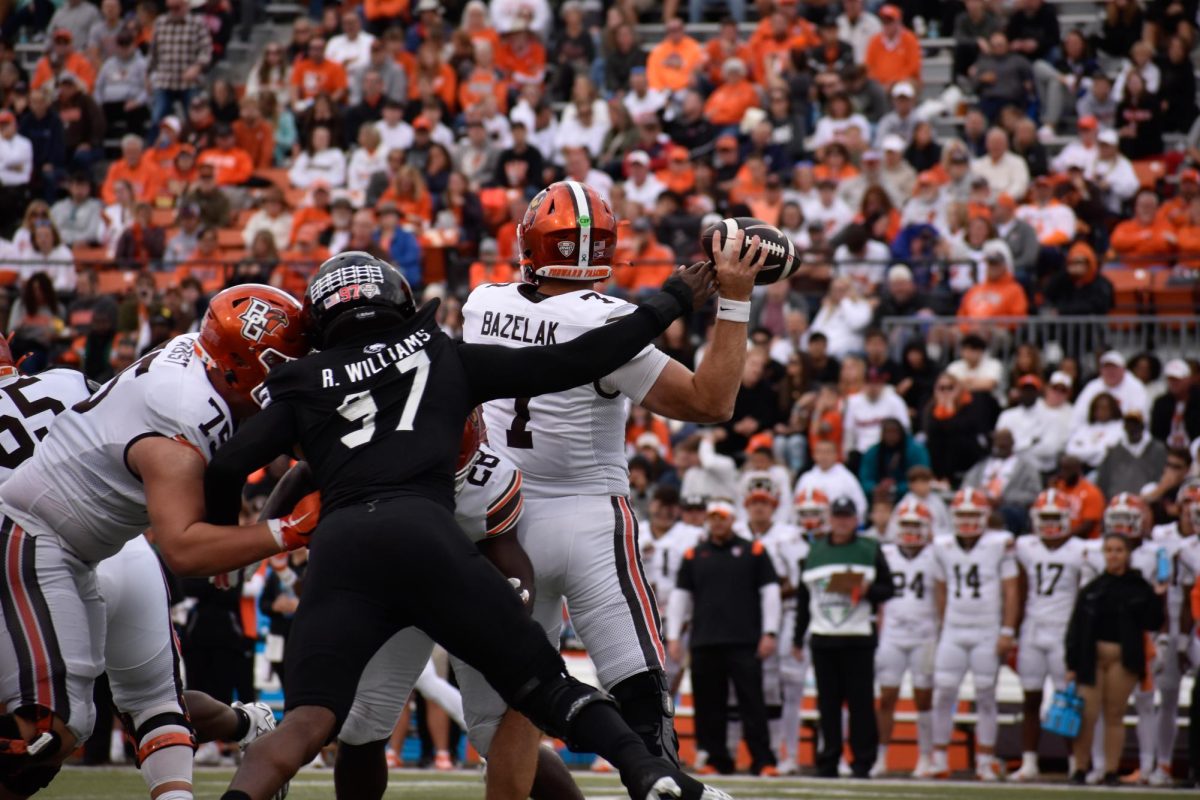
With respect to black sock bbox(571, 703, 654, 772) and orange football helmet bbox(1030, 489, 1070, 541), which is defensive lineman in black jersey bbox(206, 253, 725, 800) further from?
orange football helmet bbox(1030, 489, 1070, 541)

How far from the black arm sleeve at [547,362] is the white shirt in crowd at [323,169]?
1431cm

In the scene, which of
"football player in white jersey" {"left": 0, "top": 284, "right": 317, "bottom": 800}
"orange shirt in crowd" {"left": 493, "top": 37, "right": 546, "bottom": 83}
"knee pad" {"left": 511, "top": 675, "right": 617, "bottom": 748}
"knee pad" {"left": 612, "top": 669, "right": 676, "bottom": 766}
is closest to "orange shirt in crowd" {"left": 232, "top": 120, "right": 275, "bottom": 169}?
"orange shirt in crowd" {"left": 493, "top": 37, "right": 546, "bottom": 83}

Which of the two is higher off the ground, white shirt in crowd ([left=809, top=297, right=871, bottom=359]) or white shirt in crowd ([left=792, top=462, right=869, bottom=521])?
white shirt in crowd ([left=809, top=297, right=871, bottom=359])

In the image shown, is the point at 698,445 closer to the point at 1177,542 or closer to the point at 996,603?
the point at 996,603

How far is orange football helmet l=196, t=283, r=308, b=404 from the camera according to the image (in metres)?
5.87

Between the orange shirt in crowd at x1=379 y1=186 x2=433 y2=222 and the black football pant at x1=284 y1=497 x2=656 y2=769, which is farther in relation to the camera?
the orange shirt in crowd at x1=379 y1=186 x2=433 y2=222

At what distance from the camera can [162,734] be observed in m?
6.21

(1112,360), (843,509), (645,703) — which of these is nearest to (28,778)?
(645,703)

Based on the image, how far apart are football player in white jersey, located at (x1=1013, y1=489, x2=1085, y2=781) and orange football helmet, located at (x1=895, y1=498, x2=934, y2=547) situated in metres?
0.70

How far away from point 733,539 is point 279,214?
7.55 m

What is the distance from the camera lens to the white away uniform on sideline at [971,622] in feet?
43.0

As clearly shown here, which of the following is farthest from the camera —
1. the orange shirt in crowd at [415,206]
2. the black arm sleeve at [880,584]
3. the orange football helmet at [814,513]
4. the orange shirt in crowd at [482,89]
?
the orange shirt in crowd at [482,89]

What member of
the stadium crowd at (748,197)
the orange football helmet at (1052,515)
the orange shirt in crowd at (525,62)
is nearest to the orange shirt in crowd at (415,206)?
the stadium crowd at (748,197)

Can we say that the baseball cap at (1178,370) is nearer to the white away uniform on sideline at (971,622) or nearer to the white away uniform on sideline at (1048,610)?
the white away uniform on sideline at (1048,610)
